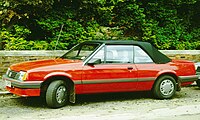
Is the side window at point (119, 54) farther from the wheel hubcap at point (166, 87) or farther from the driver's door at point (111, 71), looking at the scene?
the wheel hubcap at point (166, 87)

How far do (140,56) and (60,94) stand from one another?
2361 mm

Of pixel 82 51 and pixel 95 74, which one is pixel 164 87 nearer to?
pixel 95 74

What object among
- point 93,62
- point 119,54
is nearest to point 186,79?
point 119,54

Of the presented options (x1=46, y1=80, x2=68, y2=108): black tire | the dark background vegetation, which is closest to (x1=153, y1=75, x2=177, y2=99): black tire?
(x1=46, y1=80, x2=68, y2=108): black tire

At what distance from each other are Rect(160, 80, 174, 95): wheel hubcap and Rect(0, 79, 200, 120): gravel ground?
0.80 feet

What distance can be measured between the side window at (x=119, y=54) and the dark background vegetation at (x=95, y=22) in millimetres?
4403

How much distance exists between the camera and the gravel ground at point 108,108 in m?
7.31

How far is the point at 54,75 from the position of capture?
810 cm

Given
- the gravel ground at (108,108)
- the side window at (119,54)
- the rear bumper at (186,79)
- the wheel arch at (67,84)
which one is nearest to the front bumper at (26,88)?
the wheel arch at (67,84)

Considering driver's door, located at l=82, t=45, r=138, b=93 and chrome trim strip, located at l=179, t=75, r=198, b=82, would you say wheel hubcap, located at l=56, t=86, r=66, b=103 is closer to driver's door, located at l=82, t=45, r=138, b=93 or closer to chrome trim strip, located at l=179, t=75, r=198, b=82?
driver's door, located at l=82, t=45, r=138, b=93

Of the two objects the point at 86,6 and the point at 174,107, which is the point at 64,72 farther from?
the point at 86,6

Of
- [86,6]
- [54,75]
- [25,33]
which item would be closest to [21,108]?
[54,75]

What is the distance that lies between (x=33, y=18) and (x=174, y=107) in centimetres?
720

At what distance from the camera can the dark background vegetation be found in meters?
12.9
